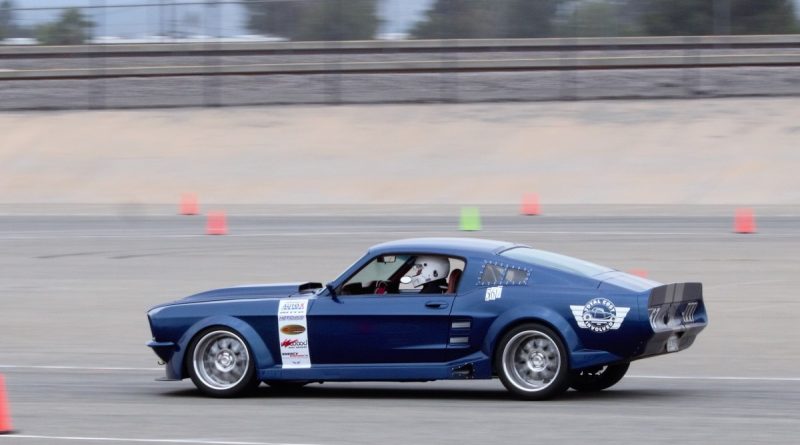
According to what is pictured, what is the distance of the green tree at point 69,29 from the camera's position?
39906 millimetres

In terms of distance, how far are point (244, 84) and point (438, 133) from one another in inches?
288

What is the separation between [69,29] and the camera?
132ft

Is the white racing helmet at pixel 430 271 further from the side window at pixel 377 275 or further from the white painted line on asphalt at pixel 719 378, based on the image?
the white painted line on asphalt at pixel 719 378

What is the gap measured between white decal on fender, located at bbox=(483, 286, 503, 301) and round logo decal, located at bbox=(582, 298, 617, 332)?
26.4 inches

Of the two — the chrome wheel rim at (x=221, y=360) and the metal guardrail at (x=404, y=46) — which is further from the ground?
the metal guardrail at (x=404, y=46)

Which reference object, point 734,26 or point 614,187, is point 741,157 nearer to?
point 614,187

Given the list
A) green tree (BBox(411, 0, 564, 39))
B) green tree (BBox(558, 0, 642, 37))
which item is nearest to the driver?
green tree (BBox(558, 0, 642, 37))

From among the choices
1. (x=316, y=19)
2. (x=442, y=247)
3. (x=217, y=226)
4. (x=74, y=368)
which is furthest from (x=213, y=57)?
(x=442, y=247)

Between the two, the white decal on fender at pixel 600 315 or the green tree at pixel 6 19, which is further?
the green tree at pixel 6 19

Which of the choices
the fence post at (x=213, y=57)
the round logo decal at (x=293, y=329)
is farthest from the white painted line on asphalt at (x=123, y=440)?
the fence post at (x=213, y=57)

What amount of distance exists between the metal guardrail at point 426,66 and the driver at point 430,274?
2673 cm

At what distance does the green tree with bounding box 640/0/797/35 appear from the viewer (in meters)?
36.1

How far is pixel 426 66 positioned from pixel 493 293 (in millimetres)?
28089

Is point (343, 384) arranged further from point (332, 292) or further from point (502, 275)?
point (502, 275)
